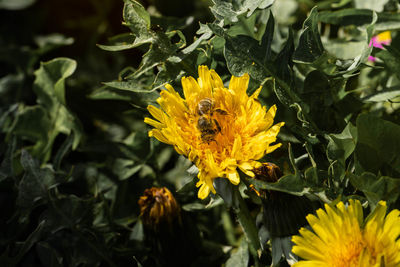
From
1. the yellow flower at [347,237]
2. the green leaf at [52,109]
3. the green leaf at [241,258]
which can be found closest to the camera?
the yellow flower at [347,237]

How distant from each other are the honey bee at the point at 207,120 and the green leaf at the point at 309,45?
220mm

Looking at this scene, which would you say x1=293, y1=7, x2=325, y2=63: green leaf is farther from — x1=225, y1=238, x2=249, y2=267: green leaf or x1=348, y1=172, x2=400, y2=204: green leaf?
x1=225, y1=238, x2=249, y2=267: green leaf

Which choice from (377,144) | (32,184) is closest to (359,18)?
(377,144)

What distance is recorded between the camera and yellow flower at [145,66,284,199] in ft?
2.37

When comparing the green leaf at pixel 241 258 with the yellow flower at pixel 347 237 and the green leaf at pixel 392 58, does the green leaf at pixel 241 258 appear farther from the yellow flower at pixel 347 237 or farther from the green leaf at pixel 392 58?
the green leaf at pixel 392 58

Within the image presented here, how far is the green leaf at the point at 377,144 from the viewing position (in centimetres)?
82

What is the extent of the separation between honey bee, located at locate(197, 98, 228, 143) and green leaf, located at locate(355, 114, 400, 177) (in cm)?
24

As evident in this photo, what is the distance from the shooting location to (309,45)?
0.90 meters

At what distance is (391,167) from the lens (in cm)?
88

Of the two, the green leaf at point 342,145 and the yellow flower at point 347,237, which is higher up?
the green leaf at point 342,145

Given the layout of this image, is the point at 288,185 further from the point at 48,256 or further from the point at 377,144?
the point at 48,256

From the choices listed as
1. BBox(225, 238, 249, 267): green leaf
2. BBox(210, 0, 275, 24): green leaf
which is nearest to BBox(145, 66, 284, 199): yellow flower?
BBox(210, 0, 275, 24): green leaf

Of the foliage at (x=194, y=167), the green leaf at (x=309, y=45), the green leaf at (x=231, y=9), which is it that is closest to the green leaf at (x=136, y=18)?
the foliage at (x=194, y=167)

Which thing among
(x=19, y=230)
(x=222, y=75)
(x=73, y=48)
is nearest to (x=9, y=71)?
(x=73, y=48)
